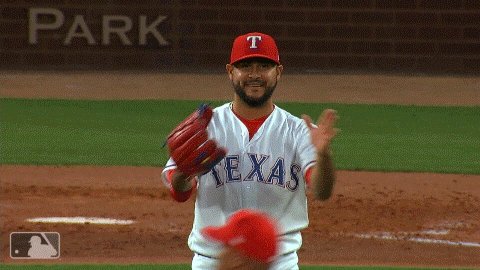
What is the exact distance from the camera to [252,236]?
8.93ft

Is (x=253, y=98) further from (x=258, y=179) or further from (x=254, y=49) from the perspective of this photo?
(x=258, y=179)

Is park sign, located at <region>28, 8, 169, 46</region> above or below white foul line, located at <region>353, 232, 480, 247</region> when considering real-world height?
above

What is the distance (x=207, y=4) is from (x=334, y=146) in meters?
6.50

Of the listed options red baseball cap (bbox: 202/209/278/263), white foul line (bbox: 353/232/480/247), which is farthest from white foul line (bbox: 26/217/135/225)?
red baseball cap (bbox: 202/209/278/263)

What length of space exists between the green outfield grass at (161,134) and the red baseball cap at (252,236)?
8.88 meters

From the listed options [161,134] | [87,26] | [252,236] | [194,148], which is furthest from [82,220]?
[87,26]

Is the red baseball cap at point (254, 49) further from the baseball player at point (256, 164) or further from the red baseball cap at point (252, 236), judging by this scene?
the red baseball cap at point (252, 236)

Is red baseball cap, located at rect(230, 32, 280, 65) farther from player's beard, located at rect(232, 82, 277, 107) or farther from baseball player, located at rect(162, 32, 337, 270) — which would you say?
player's beard, located at rect(232, 82, 277, 107)

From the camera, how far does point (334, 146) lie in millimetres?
12953

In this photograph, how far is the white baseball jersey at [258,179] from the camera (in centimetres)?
457

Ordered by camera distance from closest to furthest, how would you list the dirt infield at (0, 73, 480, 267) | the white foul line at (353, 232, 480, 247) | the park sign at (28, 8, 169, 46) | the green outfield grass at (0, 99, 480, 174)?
the dirt infield at (0, 73, 480, 267) → the white foul line at (353, 232, 480, 247) → the green outfield grass at (0, 99, 480, 174) → the park sign at (28, 8, 169, 46)

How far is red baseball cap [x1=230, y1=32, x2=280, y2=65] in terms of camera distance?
4539mm

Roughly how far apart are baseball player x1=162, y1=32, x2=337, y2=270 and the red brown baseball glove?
7.9 inches

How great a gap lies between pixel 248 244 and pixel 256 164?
74.4 inches
